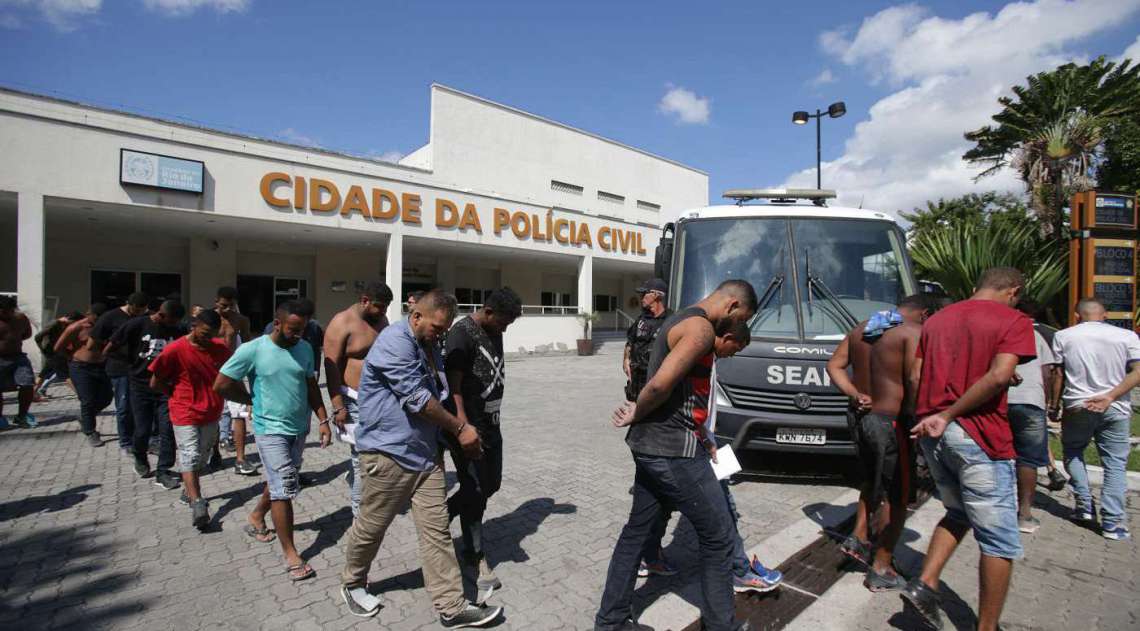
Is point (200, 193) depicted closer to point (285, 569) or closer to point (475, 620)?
point (285, 569)

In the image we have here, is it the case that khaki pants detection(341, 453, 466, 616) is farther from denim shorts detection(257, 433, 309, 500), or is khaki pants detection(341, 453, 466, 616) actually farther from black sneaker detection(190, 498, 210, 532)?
black sneaker detection(190, 498, 210, 532)

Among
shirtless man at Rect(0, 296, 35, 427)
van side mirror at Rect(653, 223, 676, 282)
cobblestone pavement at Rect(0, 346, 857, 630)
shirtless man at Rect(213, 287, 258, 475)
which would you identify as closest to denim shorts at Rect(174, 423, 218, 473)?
cobblestone pavement at Rect(0, 346, 857, 630)

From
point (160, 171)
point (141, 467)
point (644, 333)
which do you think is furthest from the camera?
point (160, 171)

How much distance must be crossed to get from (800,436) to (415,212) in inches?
558

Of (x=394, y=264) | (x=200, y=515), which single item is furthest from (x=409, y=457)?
(x=394, y=264)

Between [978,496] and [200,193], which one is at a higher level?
[200,193]

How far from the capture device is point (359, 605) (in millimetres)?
3066

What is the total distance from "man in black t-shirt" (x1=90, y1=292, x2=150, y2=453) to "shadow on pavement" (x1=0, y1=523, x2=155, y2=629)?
1850 mm

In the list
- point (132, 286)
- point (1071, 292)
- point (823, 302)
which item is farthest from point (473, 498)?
point (132, 286)

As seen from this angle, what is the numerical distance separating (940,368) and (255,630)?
383 centimetres

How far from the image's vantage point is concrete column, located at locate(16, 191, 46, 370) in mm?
11219

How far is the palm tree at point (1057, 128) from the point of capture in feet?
51.7

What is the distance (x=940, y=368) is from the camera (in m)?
2.98

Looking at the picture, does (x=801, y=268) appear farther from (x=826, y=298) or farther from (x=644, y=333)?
(x=644, y=333)
